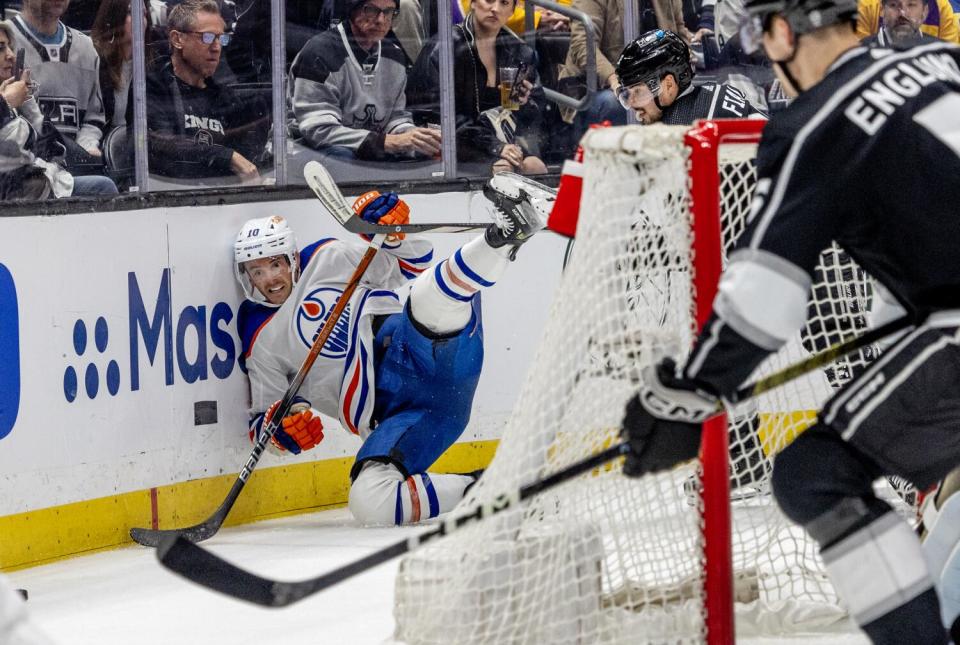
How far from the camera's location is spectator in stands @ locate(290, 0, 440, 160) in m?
4.75

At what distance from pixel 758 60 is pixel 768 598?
2.91m

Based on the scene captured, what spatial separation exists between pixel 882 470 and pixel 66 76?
2724 mm

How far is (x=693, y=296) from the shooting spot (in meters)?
2.42

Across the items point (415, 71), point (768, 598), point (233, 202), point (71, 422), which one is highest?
point (415, 71)

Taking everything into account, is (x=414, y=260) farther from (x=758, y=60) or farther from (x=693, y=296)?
(x=693, y=296)

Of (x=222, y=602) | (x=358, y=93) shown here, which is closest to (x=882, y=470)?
(x=222, y=602)

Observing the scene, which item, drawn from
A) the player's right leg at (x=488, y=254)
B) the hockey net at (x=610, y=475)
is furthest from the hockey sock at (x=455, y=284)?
the hockey net at (x=610, y=475)

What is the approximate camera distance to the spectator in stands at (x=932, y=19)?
18.2 ft

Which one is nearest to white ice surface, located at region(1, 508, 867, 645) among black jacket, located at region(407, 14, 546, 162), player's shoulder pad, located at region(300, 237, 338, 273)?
player's shoulder pad, located at region(300, 237, 338, 273)

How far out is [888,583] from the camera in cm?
196

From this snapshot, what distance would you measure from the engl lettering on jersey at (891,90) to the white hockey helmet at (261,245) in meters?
2.56

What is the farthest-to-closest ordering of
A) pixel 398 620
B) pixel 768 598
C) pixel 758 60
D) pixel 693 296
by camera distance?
pixel 758 60 → pixel 768 598 → pixel 398 620 → pixel 693 296

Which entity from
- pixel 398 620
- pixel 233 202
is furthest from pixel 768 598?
pixel 233 202

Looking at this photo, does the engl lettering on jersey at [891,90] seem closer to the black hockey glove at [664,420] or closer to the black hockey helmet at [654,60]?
the black hockey glove at [664,420]
